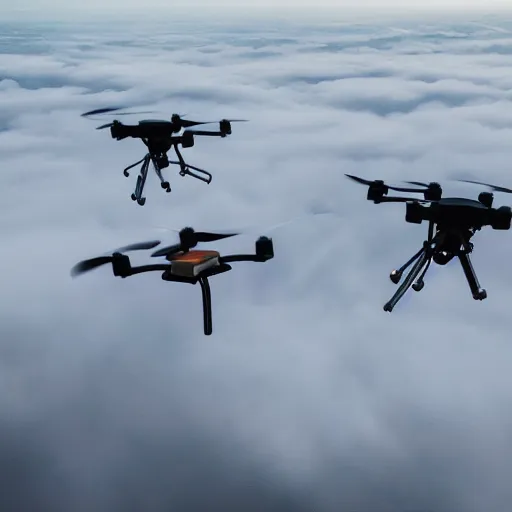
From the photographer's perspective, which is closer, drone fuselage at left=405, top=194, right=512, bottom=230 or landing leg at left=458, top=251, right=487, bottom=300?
drone fuselage at left=405, top=194, right=512, bottom=230

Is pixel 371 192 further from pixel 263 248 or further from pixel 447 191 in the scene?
pixel 263 248

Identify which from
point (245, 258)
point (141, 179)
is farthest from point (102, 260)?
point (141, 179)

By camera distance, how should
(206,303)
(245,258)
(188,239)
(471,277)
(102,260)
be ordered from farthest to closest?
(471,277) → (206,303) → (188,239) → (245,258) → (102,260)

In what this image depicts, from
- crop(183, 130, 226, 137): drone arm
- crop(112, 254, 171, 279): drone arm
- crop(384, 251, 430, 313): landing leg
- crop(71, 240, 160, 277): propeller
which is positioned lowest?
crop(384, 251, 430, 313): landing leg

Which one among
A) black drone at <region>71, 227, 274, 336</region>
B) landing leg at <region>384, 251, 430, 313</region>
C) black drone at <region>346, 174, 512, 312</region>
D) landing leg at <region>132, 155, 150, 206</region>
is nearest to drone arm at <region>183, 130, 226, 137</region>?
landing leg at <region>132, 155, 150, 206</region>

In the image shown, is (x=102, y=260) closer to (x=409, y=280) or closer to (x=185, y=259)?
(x=185, y=259)

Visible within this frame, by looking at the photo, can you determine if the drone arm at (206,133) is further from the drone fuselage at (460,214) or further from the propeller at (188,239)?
the propeller at (188,239)

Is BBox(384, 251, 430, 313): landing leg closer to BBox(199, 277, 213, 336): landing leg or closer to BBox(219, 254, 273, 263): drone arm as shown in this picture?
BBox(219, 254, 273, 263): drone arm

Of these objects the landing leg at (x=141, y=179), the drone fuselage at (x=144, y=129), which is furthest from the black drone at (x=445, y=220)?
the landing leg at (x=141, y=179)
